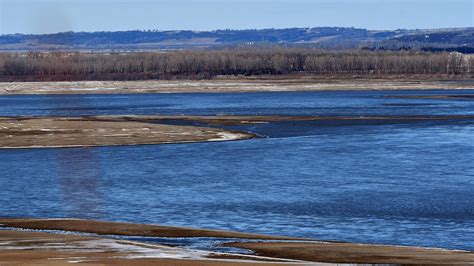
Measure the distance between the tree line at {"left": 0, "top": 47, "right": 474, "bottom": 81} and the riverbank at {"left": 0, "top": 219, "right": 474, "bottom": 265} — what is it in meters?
88.2

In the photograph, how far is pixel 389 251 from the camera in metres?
21.2

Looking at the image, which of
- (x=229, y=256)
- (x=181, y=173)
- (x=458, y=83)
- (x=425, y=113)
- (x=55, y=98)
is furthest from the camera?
(x=458, y=83)

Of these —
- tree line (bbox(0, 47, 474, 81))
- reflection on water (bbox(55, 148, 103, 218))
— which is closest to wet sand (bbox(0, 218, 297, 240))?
A: reflection on water (bbox(55, 148, 103, 218))

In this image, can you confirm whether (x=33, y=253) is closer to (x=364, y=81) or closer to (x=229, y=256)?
(x=229, y=256)

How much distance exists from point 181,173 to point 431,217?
11.2 metres

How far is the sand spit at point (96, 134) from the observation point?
4412cm

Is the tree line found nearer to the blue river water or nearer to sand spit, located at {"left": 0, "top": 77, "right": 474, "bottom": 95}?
sand spit, located at {"left": 0, "top": 77, "right": 474, "bottom": 95}

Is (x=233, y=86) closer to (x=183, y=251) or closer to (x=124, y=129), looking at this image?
(x=124, y=129)

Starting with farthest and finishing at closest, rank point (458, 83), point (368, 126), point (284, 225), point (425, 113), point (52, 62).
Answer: point (52, 62) → point (458, 83) → point (425, 113) → point (368, 126) → point (284, 225)

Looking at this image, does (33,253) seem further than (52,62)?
No

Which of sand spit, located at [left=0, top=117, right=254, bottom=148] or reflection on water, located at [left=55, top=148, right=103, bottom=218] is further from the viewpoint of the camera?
sand spit, located at [left=0, top=117, right=254, bottom=148]

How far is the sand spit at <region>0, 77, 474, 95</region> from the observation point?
91688 millimetres

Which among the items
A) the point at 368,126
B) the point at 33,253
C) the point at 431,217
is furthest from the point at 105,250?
the point at 368,126

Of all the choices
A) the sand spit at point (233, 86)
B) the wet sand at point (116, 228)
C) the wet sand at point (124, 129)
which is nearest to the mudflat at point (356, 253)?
the wet sand at point (116, 228)
